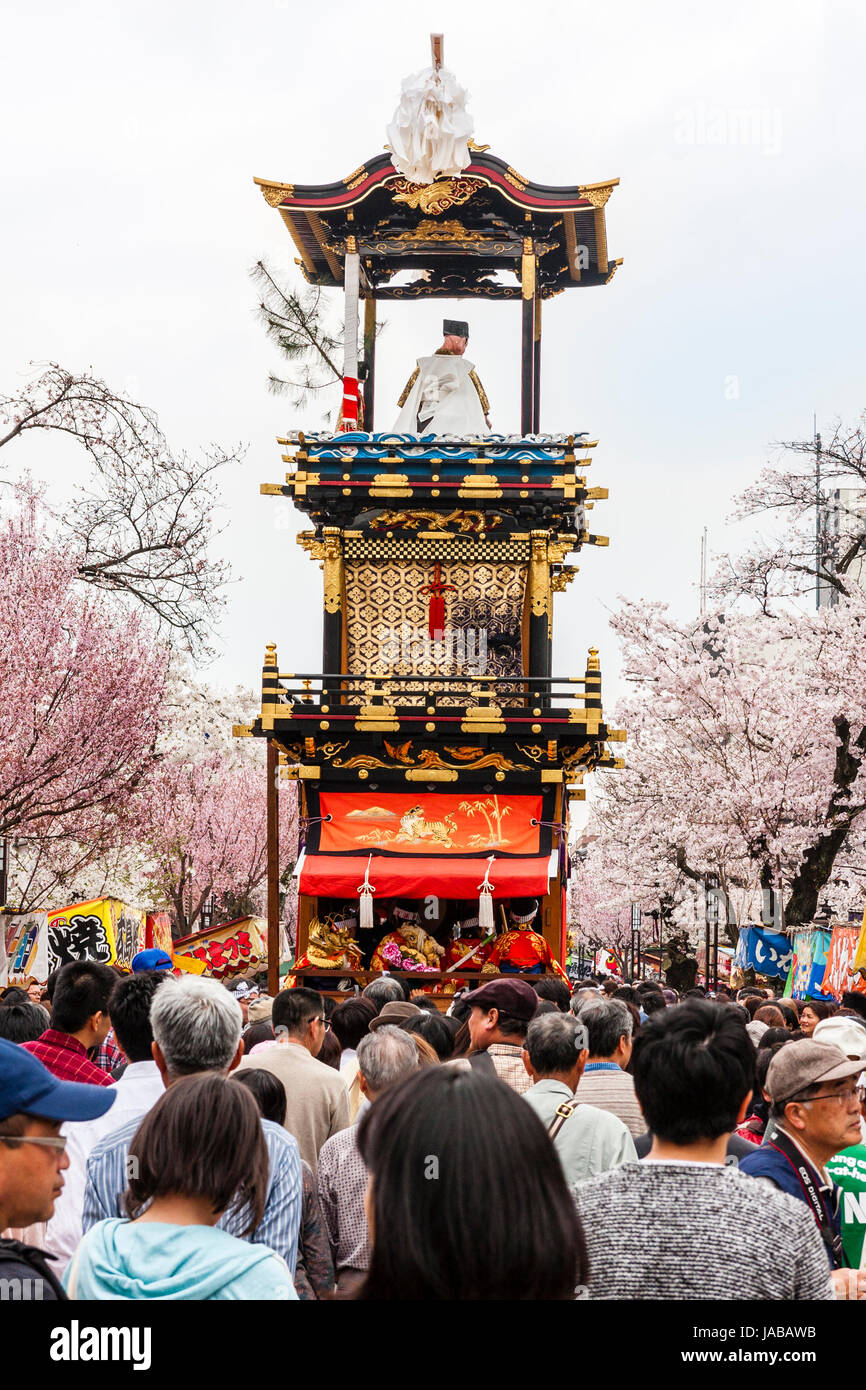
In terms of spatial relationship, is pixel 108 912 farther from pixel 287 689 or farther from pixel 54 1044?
pixel 54 1044

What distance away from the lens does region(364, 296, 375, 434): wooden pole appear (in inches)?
1003

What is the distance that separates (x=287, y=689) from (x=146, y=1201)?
18.5m

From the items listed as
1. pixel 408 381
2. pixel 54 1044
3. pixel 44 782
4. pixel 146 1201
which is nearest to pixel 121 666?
pixel 44 782

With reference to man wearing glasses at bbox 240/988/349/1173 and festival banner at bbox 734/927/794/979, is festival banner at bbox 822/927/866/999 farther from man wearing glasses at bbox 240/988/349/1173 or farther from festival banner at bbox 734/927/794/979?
man wearing glasses at bbox 240/988/349/1173

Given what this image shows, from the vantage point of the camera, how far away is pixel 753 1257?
3631 mm

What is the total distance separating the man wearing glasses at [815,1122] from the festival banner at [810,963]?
15913 mm

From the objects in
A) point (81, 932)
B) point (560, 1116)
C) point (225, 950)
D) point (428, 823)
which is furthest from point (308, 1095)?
point (225, 950)

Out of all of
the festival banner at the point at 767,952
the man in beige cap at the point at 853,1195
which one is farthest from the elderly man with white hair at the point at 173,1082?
the festival banner at the point at 767,952

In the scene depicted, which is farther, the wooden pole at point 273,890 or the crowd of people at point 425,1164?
the wooden pole at point 273,890

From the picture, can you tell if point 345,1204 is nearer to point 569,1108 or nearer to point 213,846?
point 569,1108

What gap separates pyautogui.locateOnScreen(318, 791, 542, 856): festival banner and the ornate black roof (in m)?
8.74

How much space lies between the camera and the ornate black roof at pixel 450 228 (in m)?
22.6

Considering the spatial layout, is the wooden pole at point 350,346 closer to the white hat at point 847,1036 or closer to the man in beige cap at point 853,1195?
the white hat at point 847,1036

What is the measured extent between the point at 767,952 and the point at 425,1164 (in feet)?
80.1
